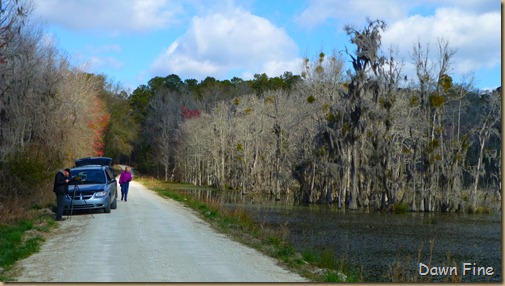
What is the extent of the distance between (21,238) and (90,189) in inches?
283

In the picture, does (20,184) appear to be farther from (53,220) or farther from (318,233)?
(318,233)

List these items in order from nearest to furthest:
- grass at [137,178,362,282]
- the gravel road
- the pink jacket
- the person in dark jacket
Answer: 1. the gravel road
2. grass at [137,178,362,282]
3. the person in dark jacket
4. the pink jacket

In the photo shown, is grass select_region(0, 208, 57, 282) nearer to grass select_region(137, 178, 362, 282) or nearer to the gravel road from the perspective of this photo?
the gravel road

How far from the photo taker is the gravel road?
12281mm

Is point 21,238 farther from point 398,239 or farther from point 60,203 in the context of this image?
point 398,239

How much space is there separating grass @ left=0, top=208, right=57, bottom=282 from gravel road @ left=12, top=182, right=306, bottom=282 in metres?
0.27

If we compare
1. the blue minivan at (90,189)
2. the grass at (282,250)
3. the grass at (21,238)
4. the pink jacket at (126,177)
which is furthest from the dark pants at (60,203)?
the pink jacket at (126,177)

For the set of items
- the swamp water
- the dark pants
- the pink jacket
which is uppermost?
the pink jacket

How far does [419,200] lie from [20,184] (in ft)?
91.3

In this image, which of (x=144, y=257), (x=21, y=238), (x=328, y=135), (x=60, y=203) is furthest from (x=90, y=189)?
(x=328, y=135)

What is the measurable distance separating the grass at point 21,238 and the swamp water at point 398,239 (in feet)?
26.7

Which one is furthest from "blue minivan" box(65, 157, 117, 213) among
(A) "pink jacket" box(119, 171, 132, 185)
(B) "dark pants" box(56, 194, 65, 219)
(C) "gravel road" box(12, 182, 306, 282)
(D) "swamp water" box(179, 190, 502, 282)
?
(D) "swamp water" box(179, 190, 502, 282)

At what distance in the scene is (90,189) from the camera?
24641 mm

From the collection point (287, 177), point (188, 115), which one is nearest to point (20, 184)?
point (287, 177)
